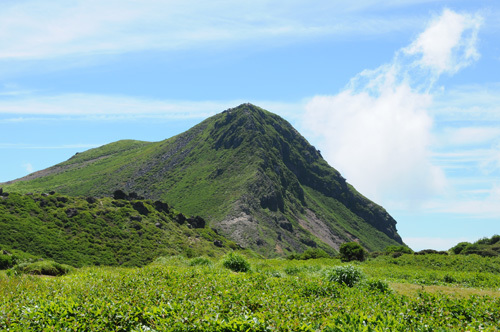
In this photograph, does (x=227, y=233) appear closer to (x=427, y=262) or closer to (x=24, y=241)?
(x=24, y=241)

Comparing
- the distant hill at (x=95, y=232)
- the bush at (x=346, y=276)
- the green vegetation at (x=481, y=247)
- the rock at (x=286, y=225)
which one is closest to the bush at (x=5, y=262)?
the distant hill at (x=95, y=232)

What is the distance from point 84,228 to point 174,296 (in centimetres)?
7559

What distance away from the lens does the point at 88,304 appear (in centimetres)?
1100

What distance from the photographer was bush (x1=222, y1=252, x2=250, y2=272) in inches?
1049

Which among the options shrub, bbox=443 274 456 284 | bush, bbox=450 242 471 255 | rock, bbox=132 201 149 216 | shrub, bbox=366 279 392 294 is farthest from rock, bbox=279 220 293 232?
shrub, bbox=366 279 392 294

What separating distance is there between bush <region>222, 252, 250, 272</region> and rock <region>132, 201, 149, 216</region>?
255 feet

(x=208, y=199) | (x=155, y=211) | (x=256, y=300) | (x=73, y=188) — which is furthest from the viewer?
(x=73, y=188)

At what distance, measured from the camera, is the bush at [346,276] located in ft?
65.1

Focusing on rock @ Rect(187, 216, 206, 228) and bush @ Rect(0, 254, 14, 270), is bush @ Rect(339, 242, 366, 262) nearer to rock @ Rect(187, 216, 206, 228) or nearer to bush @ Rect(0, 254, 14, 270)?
bush @ Rect(0, 254, 14, 270)

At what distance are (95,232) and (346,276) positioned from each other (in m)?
72.7

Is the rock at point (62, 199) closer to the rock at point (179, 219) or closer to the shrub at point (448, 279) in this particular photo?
the rock at point (179, 219)

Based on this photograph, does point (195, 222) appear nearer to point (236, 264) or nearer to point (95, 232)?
point (95, 232)

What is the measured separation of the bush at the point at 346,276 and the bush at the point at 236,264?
7.61m

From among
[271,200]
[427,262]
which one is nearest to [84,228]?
[427,262]
